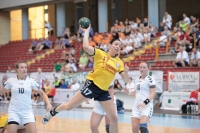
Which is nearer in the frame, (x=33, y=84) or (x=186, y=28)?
(x=33, y=84)

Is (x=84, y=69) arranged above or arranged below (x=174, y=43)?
below

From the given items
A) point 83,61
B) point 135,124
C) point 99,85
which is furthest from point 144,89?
point 83,61

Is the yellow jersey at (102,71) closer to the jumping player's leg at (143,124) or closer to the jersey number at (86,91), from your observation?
the jersey number at (86,91)

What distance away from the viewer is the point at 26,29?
38.0 m

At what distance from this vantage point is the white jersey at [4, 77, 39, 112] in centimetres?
740

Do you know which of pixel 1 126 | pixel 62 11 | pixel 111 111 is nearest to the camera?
pixel 111 111

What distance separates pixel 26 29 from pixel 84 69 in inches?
643

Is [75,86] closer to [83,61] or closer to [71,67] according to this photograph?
[71,67]

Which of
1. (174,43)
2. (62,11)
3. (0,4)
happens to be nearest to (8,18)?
(0,4)

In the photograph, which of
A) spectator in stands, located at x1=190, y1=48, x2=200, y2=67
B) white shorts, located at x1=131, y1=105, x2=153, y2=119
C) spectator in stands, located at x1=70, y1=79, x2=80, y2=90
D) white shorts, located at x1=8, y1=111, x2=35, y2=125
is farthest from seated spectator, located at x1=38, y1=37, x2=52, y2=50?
white shorts, located at x1=8, y1=111, x2=35, y2=125

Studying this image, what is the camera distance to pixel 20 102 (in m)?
7.42

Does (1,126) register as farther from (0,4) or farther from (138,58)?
(0,4)

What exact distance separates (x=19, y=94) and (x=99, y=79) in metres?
1.67

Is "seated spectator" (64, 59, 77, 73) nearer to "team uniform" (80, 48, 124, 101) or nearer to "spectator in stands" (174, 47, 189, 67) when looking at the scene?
"spectator in stands" (174, 47, 189, 67)
